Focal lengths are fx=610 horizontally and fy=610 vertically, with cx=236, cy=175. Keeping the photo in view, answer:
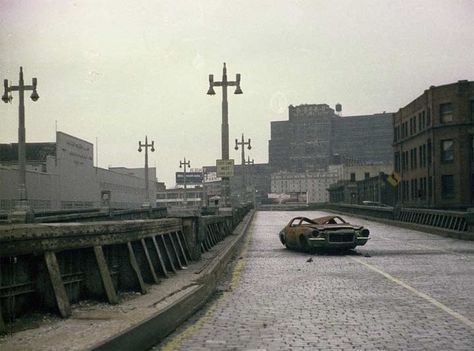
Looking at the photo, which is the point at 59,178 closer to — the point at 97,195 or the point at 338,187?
the point at 97,195

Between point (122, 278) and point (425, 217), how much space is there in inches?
1133

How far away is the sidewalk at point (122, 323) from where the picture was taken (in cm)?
580

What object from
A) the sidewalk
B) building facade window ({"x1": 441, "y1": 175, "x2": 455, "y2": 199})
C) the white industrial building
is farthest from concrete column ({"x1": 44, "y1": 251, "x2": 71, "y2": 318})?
building facade window ({"x1": 441, "y1": 175, "x2": 455, "y2": 199})

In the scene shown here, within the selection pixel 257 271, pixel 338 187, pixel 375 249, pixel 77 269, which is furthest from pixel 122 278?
pixel 338 187

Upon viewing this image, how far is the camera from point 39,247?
6727 mm

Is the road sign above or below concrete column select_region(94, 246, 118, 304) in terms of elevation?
above

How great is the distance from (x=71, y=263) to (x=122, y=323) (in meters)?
1.37

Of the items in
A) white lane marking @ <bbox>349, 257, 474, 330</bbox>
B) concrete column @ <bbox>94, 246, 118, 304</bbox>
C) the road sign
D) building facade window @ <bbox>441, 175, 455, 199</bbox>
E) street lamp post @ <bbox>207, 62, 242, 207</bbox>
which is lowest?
white lane marking @ <bbox>349, 257, 474, 330</bbox>

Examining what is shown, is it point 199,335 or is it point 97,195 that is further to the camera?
point 97,195

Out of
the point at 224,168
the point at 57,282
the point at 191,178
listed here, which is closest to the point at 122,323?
the point at 57,282

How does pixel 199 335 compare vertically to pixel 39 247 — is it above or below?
below

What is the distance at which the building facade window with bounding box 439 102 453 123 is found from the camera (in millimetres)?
58525

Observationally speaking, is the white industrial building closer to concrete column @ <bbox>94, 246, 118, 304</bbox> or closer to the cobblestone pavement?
the cobblestone pavement

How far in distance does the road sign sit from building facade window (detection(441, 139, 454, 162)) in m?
35.9
